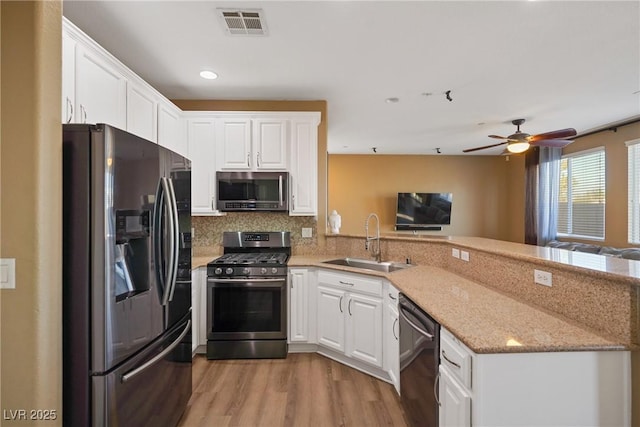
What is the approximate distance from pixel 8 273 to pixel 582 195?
709 cm

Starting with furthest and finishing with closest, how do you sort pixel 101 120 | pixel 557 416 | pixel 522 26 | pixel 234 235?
pixel 234 235 < pixel 522 26 < pixel 101 120 < pixel 557 416

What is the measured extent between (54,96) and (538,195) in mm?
6983

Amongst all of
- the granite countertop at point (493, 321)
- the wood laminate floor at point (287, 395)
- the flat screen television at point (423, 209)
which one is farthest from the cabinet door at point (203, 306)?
the flat screen television at point (423, 209)

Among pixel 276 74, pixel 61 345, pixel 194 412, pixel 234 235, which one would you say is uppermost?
pixel 276 74

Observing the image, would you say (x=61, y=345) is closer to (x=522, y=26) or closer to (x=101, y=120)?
(x=101, y=120)

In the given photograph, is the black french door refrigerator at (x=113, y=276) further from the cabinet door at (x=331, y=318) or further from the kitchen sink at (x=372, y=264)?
the kitchen sink at (x=372, y=264)

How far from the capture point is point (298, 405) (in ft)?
7.17

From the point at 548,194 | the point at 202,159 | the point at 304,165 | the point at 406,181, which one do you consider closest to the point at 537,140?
the point at 548,194

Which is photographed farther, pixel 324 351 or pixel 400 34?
pixel 324 351

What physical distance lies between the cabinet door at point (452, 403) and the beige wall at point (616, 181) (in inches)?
194

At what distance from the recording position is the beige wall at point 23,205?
1.18 metres

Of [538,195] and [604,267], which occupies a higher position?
[538,195]

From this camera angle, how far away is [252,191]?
10.5ft

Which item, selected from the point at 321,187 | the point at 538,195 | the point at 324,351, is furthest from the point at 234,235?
the point at 538,195
